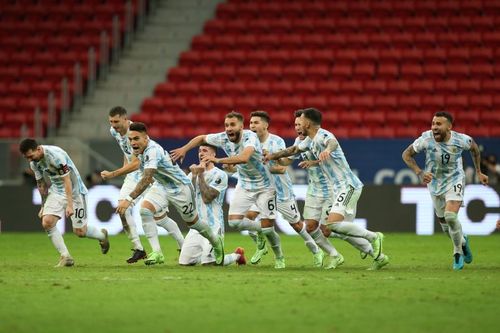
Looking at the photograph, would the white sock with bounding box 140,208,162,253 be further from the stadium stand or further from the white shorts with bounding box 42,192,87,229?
the stadium stand

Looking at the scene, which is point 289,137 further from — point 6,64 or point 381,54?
point 6,64

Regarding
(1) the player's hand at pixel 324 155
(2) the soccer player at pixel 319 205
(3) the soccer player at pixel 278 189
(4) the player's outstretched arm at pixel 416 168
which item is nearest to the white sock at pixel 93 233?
(3) the soccer player at pixel 278 189

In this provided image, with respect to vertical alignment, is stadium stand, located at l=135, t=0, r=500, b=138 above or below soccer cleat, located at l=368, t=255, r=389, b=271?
above

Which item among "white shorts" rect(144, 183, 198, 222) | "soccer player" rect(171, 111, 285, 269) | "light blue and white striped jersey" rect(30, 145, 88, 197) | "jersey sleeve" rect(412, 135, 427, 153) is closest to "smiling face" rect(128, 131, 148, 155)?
"soccer player" rect(171, 111, 285, 269)

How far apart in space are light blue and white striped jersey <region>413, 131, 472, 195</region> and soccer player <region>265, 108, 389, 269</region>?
3.55 ft

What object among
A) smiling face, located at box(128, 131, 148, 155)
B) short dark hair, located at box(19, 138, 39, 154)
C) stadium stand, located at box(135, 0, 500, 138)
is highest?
stadium stand, located at box(135, 0, 500, 138)

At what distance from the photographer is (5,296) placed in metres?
10.3

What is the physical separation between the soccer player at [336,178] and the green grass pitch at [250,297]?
0.49 m

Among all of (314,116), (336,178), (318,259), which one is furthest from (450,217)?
(314,116)

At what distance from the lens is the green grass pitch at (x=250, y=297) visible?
8406mm

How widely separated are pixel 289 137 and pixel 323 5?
6968 mm

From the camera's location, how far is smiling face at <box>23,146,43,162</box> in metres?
13.7

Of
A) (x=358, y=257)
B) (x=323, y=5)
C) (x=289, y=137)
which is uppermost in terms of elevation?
(x=323, y=5)

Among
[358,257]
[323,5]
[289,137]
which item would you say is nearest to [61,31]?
[323,5]
